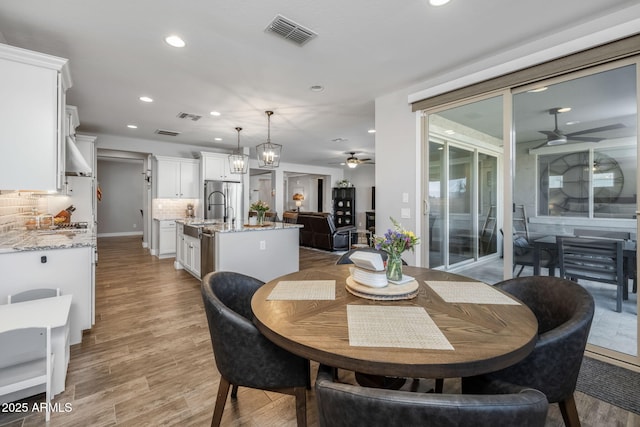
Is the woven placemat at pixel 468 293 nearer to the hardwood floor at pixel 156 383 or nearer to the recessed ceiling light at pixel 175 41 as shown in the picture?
the hardwood floor at pixel 156 383

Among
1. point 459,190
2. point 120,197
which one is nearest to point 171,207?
point 120,197

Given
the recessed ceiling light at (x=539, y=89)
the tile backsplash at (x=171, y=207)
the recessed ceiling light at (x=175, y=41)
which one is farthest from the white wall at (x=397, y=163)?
the tile backsplash at (x=171, y=207)

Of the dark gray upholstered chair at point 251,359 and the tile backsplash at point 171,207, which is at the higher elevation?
the tile backsplash at point 171,207

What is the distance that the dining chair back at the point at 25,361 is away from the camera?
162cm

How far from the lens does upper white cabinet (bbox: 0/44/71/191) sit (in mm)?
2244

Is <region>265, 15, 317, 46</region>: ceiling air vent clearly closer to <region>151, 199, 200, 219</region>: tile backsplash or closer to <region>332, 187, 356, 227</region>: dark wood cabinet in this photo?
<region>151, 199, 200, 219</region>: tile backsplash

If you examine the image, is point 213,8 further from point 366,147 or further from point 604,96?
point 366,147

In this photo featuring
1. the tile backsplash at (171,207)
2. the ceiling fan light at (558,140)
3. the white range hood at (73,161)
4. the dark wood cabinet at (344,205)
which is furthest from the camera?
the dark wood cabinet at (344,205)

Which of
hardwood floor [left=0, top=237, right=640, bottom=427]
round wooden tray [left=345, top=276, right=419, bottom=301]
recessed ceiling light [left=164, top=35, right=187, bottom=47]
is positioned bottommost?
hardwood floor [left=0, top=237, right=640, bottom=427]

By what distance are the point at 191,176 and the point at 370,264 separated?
6.34 meters

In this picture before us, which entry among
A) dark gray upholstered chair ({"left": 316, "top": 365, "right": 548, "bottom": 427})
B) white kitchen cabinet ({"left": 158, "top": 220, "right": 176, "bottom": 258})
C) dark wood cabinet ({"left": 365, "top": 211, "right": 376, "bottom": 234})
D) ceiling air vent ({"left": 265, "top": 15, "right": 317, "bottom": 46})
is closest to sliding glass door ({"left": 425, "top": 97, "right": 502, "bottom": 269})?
ceiling air vent ({"left": 265, "top": 15, "right": 317, "bottom": 46})

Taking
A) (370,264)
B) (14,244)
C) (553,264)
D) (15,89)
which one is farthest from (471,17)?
(14,244)

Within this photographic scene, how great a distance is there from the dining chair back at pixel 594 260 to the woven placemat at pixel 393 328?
224 cm

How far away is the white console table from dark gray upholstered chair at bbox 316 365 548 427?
6.36 feet
